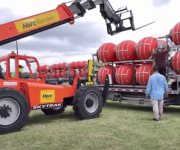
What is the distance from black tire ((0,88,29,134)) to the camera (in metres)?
9.48

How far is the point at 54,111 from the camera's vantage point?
12.8 m

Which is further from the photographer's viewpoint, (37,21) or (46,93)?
(37,21)

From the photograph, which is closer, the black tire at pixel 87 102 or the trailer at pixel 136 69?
the black tire at pixel 87 102

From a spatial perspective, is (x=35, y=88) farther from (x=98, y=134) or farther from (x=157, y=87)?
(x=157, y=87)

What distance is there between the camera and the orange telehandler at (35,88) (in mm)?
9641

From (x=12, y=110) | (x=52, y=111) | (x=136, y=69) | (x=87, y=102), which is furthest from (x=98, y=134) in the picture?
(x=136, y=69)

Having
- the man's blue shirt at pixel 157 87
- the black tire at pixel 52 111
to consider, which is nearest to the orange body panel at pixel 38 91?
the black tire at pixel 52 111

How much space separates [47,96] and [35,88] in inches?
21.9

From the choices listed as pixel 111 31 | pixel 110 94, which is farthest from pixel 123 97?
pixel 111 31

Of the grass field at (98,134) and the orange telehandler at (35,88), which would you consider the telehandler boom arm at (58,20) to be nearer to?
the orange telehandler at (35,88)

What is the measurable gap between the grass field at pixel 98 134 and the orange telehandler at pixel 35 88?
46cm

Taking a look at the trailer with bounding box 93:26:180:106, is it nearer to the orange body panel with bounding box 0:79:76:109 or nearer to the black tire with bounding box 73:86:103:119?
the black tire with bounding box 73:86:103:119

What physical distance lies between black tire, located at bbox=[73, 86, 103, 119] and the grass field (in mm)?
303

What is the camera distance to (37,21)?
1097 cm
